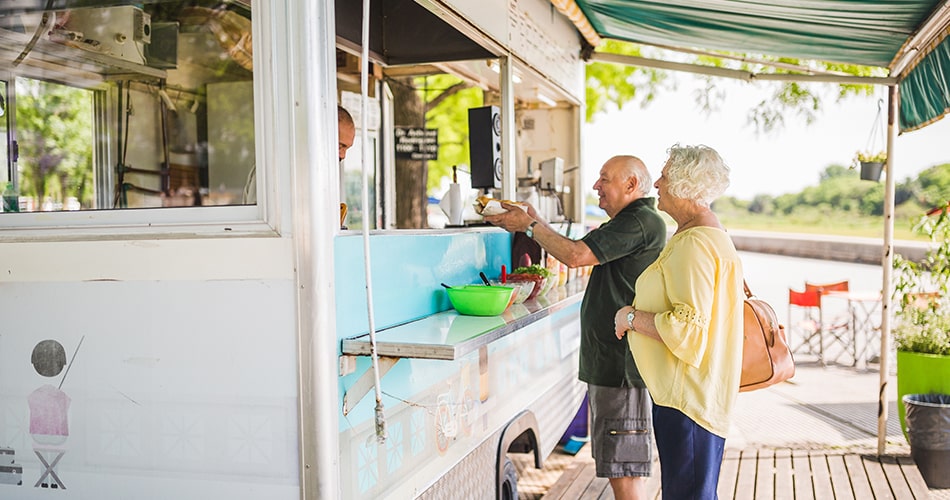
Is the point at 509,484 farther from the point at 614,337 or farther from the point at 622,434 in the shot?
the point at 614,337

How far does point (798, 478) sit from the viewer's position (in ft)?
14.4

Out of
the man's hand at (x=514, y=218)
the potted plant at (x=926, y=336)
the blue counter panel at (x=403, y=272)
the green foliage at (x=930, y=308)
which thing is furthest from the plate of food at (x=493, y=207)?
the green foliage at (x=930, y=308)

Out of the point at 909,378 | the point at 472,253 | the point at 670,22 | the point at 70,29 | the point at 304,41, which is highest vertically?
the point at 670,22

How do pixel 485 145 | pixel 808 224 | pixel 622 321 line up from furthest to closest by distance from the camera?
pixel 808 224
pixel 485 145
pixel 622 321

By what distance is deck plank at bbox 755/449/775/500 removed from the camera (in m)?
4.13

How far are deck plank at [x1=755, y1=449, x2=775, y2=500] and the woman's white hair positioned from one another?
Answer: 212 centimetres

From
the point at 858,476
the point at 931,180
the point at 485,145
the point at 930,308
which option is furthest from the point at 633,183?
the point at 931,180

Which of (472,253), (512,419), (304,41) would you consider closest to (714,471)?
(512,419)

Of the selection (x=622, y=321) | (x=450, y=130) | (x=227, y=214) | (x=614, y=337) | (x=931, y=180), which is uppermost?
(x=450, y=130)

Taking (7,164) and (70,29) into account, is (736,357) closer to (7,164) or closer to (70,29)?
(7,164)

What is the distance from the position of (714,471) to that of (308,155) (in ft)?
5.97

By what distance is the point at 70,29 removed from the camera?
342cm

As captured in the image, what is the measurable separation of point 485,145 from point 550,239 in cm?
87

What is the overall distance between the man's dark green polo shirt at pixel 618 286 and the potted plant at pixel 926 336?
8.76 ft
